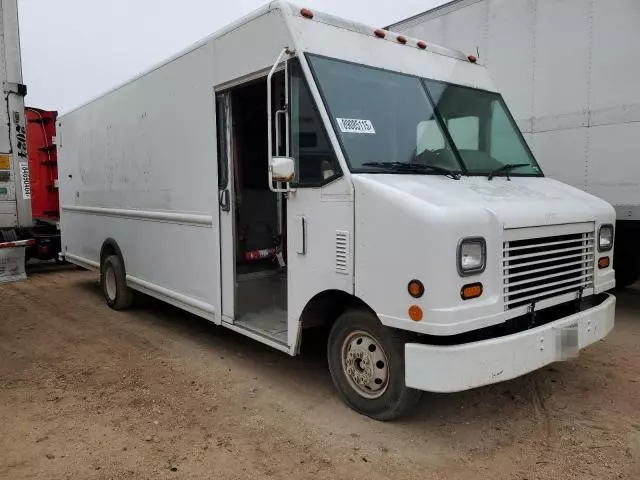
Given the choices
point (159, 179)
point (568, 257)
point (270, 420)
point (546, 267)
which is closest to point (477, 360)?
point (546, 267)

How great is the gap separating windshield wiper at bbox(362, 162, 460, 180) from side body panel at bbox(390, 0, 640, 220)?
3.13 meters

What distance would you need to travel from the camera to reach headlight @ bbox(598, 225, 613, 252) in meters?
4.13

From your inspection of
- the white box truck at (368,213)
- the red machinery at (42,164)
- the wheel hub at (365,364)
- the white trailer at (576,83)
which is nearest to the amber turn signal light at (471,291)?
the white box truck at (368,213)

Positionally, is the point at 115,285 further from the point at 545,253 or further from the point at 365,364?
the point at 545,253

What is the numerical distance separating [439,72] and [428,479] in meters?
3.27

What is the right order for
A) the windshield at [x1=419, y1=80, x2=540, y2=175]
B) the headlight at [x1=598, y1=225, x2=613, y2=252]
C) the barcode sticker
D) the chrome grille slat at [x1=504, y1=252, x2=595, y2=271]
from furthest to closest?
1. the barcode sticker
2. the windshield at [x1=419, y1=80, x2=540, y2=175]
3. the headlight at [x1=598, y1=225, x2=613, y2=252]
4. the chrome grille slat at [x1=504, y1=252, x2=595, y2=271]

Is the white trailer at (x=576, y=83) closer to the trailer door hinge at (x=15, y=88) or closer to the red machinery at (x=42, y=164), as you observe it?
the trailer door hinge at (x=15, y=88)

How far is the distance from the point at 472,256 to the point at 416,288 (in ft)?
1.27

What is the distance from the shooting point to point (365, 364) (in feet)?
12.3

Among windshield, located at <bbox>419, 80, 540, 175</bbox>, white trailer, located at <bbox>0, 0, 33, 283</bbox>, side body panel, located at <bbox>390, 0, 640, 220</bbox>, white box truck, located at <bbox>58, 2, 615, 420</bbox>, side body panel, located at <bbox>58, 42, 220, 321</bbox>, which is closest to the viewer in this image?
white box truck, located at <bbox>58, 2, 615, 420</bbox>

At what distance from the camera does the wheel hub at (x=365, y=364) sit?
144 inches

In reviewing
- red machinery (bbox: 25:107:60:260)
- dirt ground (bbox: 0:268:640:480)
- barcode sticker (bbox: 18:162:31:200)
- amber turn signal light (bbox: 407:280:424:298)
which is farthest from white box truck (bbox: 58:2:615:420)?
Result: red machinery (bbox: 25:107:60:260)

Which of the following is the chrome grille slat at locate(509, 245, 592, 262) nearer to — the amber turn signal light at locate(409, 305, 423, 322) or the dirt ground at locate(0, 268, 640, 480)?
the amber turn signal light at locate(409, 305, 423, 322)

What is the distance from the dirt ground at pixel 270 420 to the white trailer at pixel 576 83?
1737 millimetres
